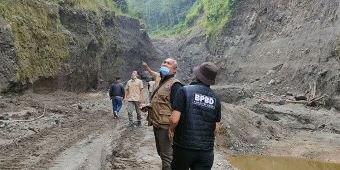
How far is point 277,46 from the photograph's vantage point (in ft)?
130

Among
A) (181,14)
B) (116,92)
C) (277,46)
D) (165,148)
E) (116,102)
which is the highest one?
(181,14)

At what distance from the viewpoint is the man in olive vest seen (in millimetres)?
6777

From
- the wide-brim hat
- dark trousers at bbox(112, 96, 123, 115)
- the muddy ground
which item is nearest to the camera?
the wide-brim hat

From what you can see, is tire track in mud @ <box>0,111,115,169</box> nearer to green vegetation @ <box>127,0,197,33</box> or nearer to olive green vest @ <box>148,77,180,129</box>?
olive green vest @ <box>148,77,180,129</box>

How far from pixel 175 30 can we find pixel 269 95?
5117 centimetres

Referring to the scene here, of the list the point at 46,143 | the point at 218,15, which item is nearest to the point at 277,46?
the point at 218,15

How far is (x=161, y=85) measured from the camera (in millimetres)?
6863

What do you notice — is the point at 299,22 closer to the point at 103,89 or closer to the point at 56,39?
the point at 103,89

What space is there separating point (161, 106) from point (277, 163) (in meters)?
8.64

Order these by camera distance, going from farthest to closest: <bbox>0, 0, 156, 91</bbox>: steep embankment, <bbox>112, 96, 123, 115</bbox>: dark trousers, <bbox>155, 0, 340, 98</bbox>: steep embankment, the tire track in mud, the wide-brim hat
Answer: <bbox>155, 0, 340, 98</bbox>: steep embankment → <bbox>0, 0, 156, 91</bbox>: steep embankment → <bbox>112, 96, 123, 115</bbox>: dark trousers → the tire track in mud → the wide-brim hat

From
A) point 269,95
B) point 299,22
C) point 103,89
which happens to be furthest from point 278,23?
point 103,89

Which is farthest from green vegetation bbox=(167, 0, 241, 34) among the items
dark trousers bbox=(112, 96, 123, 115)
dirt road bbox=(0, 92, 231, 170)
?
dirt road bbox=(0, 92, 231, 170)

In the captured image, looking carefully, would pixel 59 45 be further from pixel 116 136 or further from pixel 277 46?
pixel 277 46

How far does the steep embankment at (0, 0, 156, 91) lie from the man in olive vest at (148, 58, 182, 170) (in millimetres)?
14234
